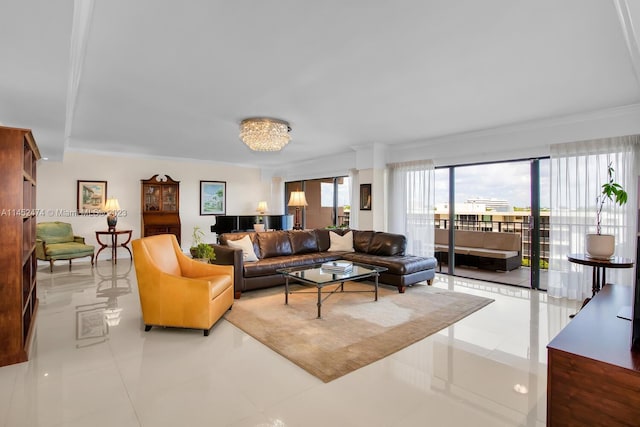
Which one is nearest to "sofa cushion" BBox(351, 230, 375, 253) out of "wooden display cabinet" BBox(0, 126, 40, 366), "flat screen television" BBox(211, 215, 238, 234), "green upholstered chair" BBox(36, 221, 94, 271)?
"flat screen television" BBox(211, 215, 238, 234)

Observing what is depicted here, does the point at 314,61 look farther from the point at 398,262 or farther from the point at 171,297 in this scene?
the point at 398,262

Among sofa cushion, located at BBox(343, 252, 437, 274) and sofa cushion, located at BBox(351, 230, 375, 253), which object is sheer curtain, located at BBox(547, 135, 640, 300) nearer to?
sofa cushion, located at BBox(343, 252, 437, 274)

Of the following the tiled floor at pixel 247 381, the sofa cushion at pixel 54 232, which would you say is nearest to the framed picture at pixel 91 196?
the sofa cushion at pixel 54 232

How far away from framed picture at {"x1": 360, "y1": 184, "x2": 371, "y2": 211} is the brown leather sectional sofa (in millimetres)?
786

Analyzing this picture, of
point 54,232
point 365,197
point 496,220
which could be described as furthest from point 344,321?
point 54,232

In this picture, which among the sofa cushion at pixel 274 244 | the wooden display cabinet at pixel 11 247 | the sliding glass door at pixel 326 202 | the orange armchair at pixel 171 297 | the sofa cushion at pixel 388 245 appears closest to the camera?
the wooden display cabinet at pixel 11 247

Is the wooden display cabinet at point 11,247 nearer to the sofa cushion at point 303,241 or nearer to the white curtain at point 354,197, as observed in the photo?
the sofa cushion at point 303,241

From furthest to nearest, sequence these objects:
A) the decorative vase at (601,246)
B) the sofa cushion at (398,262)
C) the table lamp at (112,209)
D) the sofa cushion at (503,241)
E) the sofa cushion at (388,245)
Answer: the table lamp at (112,209) < the sofa cushion at (503,241) < the sofa cushion at (388,245) < the sofa cushion at (398,262) < the decorative vase at (601,246)

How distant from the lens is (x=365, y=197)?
22.1 feet

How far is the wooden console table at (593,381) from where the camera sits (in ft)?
4.44

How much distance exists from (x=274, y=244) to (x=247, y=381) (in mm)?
3213

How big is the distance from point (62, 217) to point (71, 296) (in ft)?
11.4

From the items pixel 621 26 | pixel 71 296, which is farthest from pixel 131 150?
pixel 621 26

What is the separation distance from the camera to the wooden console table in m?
1.35
